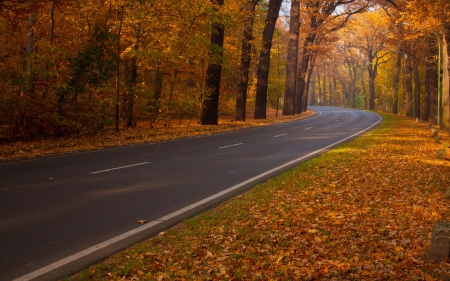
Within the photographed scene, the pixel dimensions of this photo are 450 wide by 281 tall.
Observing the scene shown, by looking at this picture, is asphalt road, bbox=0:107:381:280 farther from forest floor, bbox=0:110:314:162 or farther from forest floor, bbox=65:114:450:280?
forest floor, bbox=0:110:314:162

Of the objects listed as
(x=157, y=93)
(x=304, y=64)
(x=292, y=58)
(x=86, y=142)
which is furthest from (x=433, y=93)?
(x=86, y=142)

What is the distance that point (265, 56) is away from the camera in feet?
115

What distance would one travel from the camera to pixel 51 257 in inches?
202

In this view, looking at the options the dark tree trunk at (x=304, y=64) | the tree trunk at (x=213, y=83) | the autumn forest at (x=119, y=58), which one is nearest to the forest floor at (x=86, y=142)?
A: the autumn forest at (x=119, y=58)

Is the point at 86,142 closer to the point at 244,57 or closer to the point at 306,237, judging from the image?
the point at 306,237

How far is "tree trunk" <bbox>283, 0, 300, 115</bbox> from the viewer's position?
3984 centimetres

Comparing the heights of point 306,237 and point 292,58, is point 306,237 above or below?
below

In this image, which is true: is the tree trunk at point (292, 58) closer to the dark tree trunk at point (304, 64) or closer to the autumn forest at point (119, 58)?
the dark tree trunk at point (304, 64)

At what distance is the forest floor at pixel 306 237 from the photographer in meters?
4.80

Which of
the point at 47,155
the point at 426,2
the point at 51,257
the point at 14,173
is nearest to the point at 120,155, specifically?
the point at 47,155

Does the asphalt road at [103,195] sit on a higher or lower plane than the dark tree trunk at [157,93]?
lower

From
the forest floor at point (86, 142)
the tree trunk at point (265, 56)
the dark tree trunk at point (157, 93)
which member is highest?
the tree trunk at point (265, 56)

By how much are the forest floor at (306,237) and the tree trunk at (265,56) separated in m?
25.2

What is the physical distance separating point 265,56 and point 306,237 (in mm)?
30142
